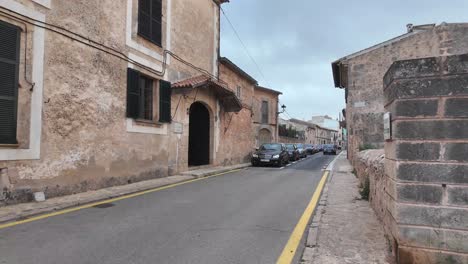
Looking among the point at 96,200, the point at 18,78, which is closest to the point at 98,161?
the point at 96,200

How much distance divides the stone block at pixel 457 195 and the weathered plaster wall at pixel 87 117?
8.00 metres

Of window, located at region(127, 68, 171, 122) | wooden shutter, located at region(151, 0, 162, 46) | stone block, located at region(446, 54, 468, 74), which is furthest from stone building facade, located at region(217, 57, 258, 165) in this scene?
stone block, located at region(446, 54, 468, 74)

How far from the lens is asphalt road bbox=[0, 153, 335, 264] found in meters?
Answer: 4.49

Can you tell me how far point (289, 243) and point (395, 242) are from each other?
1.56 m

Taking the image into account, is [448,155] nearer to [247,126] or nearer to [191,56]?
[191,56]

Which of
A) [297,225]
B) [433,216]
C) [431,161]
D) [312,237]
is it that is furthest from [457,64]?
[297,225]

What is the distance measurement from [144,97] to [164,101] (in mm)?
894

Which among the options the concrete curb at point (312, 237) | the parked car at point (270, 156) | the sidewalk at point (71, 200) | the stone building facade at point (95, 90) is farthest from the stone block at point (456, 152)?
the parked car at point (270, 156)

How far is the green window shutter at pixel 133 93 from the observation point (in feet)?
37.6

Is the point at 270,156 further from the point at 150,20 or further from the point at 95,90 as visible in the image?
the point at 95,90

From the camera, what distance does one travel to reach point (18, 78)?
7773mm

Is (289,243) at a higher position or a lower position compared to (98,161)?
lower

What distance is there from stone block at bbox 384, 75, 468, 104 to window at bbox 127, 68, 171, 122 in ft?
29.9

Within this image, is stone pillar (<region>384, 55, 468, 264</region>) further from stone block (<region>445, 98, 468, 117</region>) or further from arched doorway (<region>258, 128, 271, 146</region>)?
arched doorway (<region>258, 128, 271, 146</region>)
